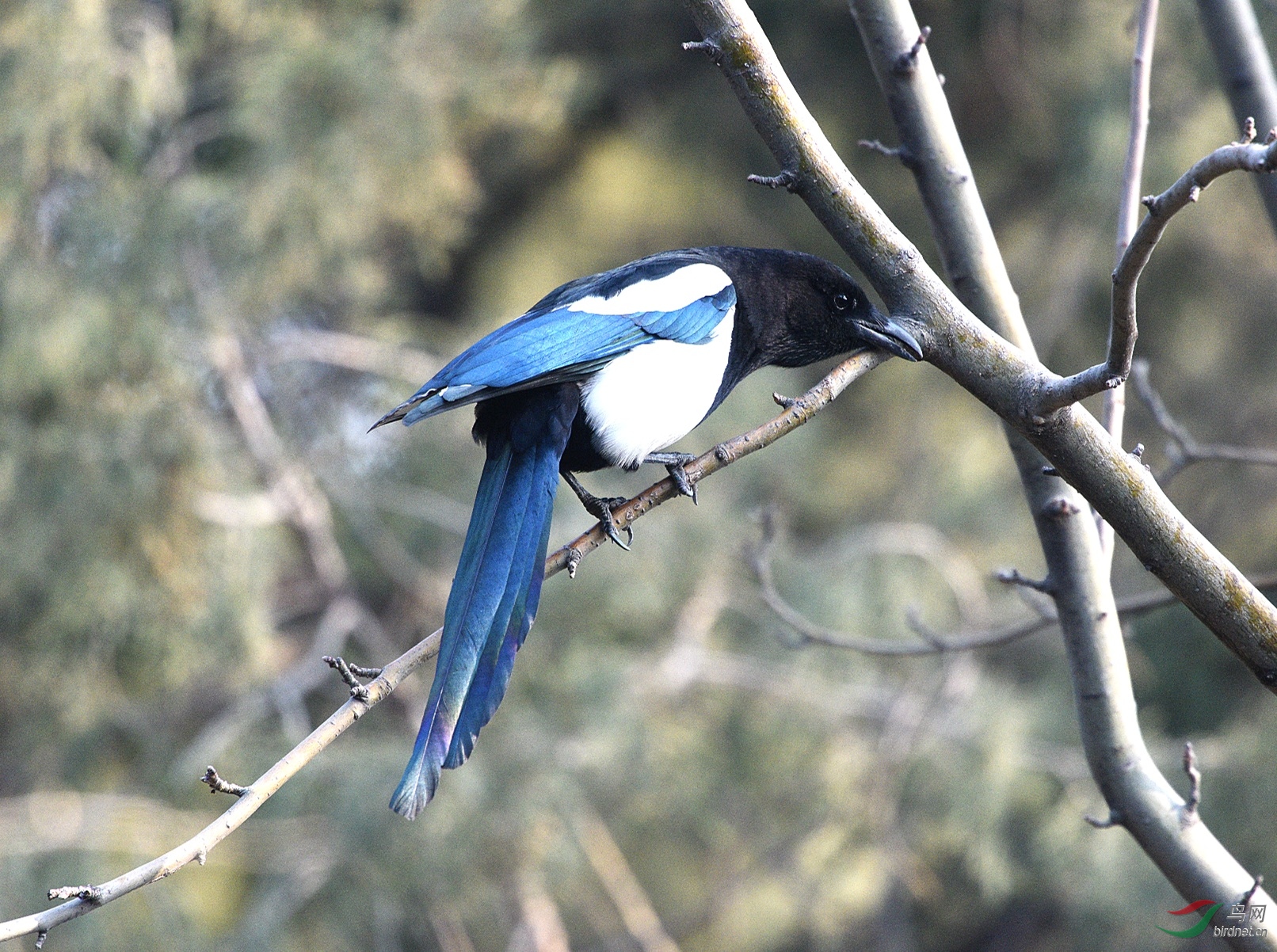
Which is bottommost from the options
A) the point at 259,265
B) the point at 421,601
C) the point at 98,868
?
the point at 98,868

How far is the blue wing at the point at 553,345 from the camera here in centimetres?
156

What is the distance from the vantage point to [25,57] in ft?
9.79

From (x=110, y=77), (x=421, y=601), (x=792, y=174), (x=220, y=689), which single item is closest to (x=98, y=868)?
(x=220, y=689)

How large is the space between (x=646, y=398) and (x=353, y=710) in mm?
796

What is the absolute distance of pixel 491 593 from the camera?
1.39 m

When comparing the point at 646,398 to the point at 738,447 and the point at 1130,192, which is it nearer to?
the point at 738,447

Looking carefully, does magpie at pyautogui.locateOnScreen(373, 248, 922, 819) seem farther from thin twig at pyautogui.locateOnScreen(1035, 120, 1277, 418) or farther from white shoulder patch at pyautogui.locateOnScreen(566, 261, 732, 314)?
thin twig at pyautogui.locateOnScreen(1035, 120, 1277, 418)

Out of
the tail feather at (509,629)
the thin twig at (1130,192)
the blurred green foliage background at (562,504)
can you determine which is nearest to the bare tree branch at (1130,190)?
the thin twig at (1130,192)

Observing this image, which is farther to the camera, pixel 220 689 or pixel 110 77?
pixel 220 689

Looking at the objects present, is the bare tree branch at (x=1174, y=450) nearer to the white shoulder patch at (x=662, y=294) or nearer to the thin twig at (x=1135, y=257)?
the white shoulder patch at (x=662, y=294)

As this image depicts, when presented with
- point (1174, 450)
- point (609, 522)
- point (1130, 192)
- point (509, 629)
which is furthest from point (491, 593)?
point (1174, 450)

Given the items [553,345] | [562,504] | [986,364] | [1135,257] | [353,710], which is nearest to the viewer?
[1135,257]

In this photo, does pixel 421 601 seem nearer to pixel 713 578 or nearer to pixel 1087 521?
pixel 713 578

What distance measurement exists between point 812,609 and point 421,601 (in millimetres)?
1187
